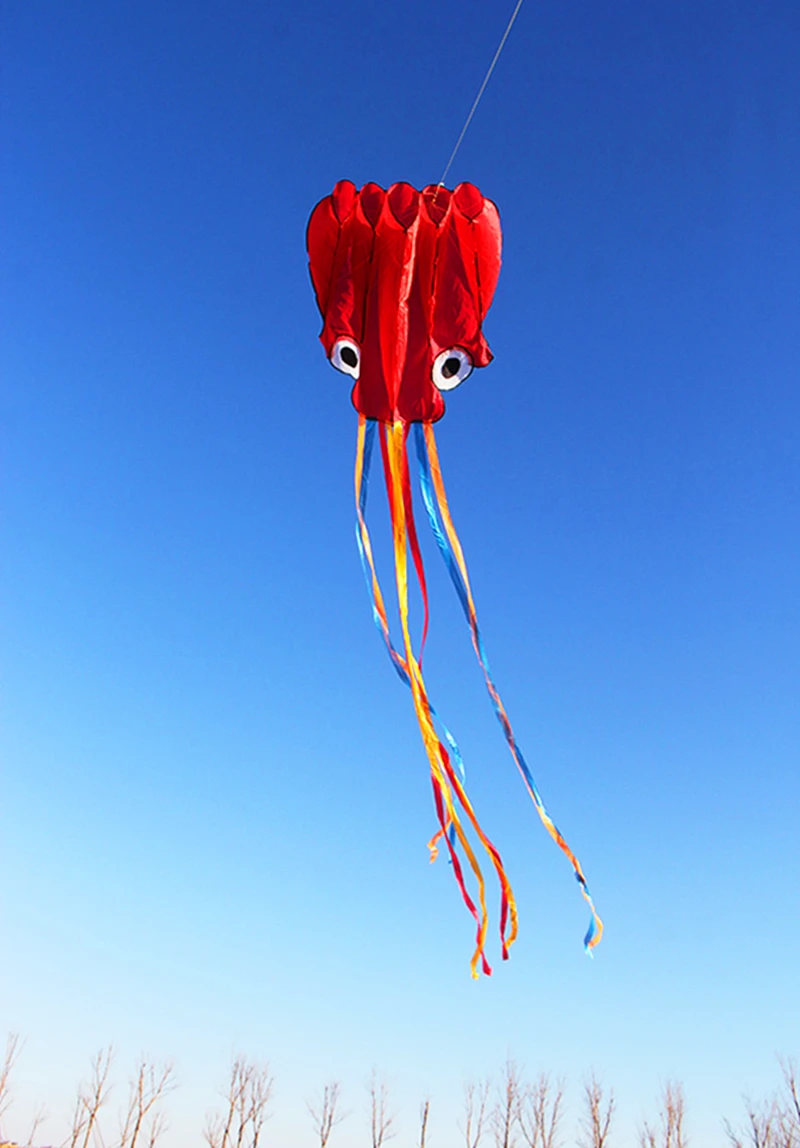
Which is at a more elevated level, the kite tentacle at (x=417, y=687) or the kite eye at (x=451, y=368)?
the kite eye at (x=451, y=368)

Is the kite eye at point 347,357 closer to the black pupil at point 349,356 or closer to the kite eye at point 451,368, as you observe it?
the black pupil at point 349,356

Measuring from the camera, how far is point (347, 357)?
6.20 metres

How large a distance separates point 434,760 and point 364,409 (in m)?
2.62

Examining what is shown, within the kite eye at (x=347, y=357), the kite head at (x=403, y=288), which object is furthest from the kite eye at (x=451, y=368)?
the kite eye at (x=347, y=357)

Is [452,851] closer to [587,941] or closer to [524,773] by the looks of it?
[524,773]

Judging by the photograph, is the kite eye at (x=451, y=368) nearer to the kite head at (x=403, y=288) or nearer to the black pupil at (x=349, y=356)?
the kite head at (x=403, y=288)

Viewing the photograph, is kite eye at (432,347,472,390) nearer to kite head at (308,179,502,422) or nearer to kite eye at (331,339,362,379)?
kite head at (308,179,502,422)

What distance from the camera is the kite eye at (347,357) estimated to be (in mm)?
6164

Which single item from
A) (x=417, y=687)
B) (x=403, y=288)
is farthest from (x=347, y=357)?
(x=417, y=687)

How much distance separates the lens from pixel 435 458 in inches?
234

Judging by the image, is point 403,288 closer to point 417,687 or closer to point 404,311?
point 404,311

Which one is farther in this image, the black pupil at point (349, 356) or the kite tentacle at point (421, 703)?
the black pupil at point (349, 356)

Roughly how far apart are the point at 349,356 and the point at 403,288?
649mm

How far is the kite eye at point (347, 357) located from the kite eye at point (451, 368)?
0.59m
